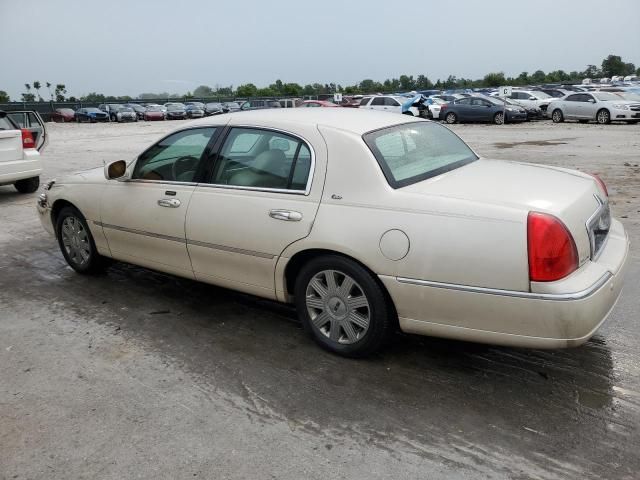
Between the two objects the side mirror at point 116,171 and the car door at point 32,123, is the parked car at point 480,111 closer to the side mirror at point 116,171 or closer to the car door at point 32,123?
the car door at point 32,123

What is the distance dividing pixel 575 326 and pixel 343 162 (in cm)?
162

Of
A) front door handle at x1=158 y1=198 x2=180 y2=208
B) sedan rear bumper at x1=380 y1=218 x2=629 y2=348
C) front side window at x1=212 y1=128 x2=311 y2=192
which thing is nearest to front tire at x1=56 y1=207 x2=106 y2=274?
front door handle at x1=158 y1=198 x2=180 y2=208

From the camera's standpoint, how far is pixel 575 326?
2.90 m

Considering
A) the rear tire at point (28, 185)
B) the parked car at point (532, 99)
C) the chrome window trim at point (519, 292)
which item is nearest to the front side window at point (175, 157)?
the chrome window trim at point (519, 292)

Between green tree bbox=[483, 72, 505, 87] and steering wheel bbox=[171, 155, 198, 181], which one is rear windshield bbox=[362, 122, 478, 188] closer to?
steering wheel bbox=[171, 155, 198, 181]

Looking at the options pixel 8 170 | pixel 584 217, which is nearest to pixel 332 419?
pixel 584 217

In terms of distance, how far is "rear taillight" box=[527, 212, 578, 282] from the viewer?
288 centimetres

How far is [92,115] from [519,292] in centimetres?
4824

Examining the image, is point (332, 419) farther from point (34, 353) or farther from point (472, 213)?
point (34, 353)

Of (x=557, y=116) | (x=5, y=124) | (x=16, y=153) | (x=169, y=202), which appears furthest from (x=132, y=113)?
(x=169, y=202)

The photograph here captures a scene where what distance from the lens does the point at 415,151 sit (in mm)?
3887

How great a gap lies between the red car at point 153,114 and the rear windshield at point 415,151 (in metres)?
44.3

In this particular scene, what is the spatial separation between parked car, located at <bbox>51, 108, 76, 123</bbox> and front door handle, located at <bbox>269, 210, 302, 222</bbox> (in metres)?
49.4

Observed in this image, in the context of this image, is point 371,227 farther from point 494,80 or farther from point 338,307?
point 494,80
